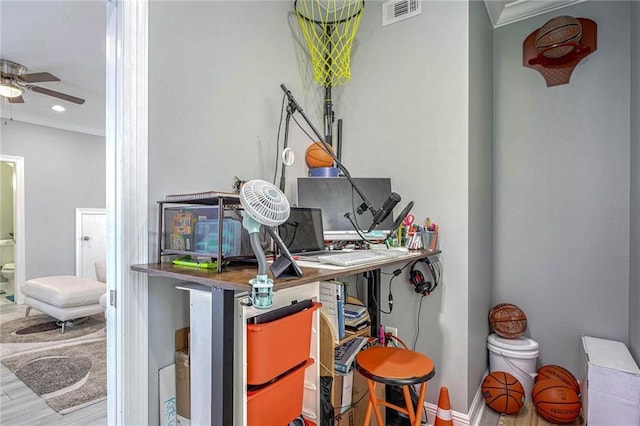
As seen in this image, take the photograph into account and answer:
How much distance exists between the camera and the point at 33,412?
218cm

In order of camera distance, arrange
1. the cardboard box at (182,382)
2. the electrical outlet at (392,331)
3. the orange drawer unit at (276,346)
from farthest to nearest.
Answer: the electrical outlet at (392,331) < the cardboard box at (182,382) < the orange drawer unit at (276,346)

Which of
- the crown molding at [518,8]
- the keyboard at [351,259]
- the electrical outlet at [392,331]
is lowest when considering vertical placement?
the electrical outlet at [392,331]

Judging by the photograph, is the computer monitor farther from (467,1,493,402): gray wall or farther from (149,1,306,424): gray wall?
(467,1,493,402): gray wall

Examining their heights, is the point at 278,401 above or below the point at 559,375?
above

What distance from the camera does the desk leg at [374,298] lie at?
213cm

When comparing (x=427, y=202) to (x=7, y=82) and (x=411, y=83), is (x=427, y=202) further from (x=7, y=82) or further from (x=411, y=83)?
(x=7, y=82)

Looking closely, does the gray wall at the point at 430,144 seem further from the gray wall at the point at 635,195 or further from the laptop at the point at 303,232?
the gray wall at the point at 635,195

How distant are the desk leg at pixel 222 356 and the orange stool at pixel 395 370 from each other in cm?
66

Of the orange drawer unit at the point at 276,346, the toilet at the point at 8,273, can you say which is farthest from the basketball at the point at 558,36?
the toilet at the point at 8,273

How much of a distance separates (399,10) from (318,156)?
1092 mm

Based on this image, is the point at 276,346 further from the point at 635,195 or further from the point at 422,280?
the point at 635,195

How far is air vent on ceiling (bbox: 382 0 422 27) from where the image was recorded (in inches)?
86.7

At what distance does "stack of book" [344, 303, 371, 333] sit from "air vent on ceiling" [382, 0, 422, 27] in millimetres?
1859

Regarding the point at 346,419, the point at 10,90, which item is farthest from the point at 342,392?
the point at 10,90
